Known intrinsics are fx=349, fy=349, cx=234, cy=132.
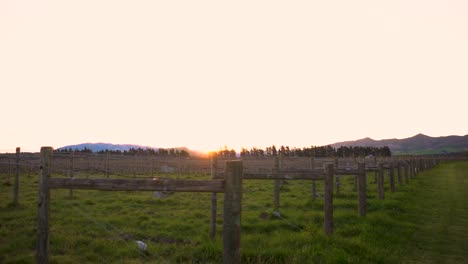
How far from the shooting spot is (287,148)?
78.9 metres

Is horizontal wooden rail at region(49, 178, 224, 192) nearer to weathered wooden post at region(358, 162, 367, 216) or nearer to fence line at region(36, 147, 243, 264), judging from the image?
fence line at region(36, 147, 243, 264)

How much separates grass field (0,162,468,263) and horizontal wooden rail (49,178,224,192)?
217cm

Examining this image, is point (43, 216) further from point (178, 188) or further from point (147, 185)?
point (178, 188)

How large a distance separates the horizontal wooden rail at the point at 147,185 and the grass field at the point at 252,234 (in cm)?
217

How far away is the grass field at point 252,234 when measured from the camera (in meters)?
6.74

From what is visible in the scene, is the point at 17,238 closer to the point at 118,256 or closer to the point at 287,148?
the point at 118,256

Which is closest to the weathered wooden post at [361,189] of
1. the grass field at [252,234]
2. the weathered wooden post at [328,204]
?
the grass field at [252,234]

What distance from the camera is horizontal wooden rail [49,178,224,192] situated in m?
4.54

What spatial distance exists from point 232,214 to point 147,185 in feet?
4.22

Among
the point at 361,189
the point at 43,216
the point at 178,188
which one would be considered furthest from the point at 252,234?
the point at 43,216

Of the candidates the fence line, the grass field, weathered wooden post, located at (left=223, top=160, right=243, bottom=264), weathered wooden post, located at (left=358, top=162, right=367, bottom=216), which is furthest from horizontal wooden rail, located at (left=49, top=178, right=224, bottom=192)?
weathered wooden post, located at (left=358, top=162, right=367, bottom=216)

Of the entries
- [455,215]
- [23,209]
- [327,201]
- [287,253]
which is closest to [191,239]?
A: [287,253]

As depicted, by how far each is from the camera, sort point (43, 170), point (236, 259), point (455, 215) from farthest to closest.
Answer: point (455, 215) < point (43, 170) < point (236, 259)

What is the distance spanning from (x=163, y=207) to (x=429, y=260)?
9.20 meters
